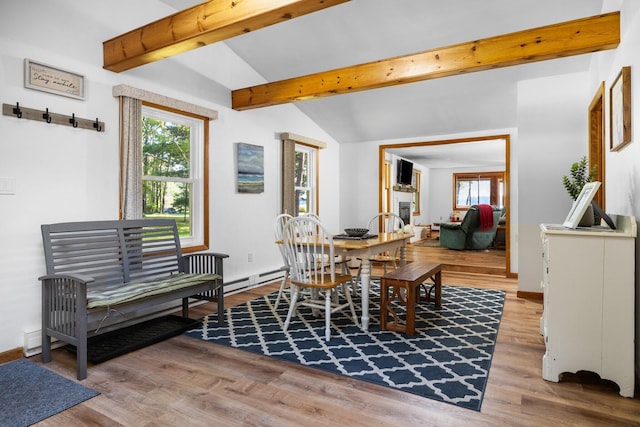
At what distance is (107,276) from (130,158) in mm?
1005

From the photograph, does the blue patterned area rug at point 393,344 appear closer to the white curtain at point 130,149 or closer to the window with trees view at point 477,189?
the white curtain at point 130,149

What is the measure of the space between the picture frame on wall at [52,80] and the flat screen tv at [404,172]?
23.3ft

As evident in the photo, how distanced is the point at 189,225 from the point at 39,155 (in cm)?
157

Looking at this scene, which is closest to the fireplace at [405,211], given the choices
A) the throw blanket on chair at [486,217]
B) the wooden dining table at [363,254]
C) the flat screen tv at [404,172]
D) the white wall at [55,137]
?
the flat screen tv at [404,172]

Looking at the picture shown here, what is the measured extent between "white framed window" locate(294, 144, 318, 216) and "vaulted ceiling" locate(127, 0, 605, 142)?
0.56 metres

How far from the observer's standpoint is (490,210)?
7.64m

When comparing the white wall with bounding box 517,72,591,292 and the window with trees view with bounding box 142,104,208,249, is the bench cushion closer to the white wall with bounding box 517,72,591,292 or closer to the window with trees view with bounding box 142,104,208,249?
the window with trees view with bounding box 142,104,208,249

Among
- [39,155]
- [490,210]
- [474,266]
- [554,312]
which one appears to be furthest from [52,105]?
[490,210]

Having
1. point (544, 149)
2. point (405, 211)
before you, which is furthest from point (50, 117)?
point (405, 211)

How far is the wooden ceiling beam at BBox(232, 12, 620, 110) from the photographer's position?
2811 millimetres

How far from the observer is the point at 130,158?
3182mm

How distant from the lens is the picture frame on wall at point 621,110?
2357mm

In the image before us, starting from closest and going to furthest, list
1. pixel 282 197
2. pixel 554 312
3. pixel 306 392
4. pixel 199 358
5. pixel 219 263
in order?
pixel 306 392 → pixel 554 312 → pixel 199 358 → pixel 219 263 → pixel 282 197

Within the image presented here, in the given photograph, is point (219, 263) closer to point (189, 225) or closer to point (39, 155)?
point (189, 225)
